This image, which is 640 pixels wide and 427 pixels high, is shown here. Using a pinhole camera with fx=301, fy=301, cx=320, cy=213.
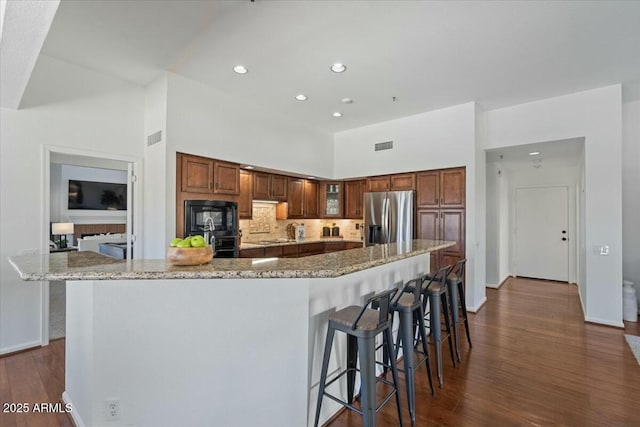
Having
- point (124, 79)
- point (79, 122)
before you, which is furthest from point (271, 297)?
point (124, 79)

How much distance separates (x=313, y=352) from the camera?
74.4 inches

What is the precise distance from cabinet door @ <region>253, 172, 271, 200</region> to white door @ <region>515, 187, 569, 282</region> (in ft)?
19.2

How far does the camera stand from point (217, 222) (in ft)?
13.0

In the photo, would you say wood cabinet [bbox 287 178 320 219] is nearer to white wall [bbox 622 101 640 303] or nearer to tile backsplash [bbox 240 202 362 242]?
tile backsplash [bbox 240 202 362 242]

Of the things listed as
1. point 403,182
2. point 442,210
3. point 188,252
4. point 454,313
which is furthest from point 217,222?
point 442,210

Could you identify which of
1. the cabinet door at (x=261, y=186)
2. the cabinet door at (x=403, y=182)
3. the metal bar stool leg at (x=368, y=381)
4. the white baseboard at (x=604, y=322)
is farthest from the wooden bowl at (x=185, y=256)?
the white baseboard at (x=604, y=322)

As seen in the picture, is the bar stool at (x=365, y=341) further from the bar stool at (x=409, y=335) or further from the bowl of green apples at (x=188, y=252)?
the bowl of green apples at (x=188, y=252)

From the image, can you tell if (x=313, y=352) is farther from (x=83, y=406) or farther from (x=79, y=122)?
(x=79, y=122)

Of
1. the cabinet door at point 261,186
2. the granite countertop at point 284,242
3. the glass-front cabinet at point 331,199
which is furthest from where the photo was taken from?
the glass-front cabinet at point 331,199

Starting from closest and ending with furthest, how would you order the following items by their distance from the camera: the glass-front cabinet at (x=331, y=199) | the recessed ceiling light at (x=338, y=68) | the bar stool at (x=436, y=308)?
the bar stool at (x=436, y=308)
the recessed ceiling light at (x=338, y=68)
the glass-front cabinet at (x=331, y=199)

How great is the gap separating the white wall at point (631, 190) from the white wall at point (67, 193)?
1031 cm

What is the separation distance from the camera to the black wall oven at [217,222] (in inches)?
A: 145

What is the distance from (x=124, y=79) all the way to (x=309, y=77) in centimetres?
230

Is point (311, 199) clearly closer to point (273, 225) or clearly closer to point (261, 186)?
point (273, 225)
